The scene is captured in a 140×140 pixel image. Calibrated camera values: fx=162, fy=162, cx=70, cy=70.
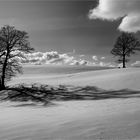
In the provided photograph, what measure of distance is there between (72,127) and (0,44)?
1994 centimetres

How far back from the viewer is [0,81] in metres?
23.4

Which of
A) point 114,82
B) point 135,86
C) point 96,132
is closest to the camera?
point 96,132

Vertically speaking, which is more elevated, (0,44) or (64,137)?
(0,44)

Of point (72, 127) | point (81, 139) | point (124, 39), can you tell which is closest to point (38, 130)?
point (72, 127)

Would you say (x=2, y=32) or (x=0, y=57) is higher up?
(x=2, y=32)

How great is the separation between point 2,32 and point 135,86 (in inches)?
737

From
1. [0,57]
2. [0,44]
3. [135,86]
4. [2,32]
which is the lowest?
[135,86]

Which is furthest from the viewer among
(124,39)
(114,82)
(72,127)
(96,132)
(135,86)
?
(124,39)

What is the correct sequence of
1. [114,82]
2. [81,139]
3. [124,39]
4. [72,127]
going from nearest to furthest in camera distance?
[81,139], [72,127], [114,82], [124,39]

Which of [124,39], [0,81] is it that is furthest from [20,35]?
[124,39]

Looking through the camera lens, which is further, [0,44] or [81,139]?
[0,44]

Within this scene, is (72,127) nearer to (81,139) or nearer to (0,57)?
(81,139)

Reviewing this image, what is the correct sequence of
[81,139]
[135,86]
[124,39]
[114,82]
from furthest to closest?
1. [124,39]
2. [114,82]
3. [135,86]
4. [81,139]

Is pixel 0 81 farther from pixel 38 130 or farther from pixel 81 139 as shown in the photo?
pixel 81 139
